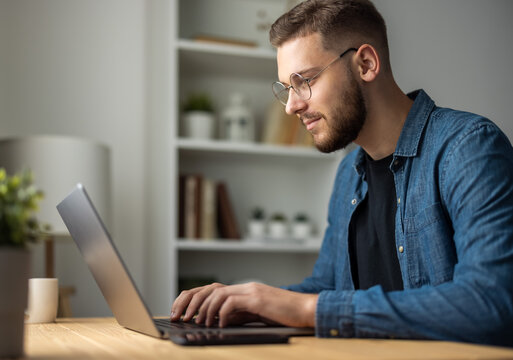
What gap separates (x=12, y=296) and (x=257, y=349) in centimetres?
28

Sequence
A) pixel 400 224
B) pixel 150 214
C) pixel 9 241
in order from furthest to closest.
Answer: pixel 150 214 → pixel 400 224 → pixel 9 241

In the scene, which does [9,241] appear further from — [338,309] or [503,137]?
[503,137]

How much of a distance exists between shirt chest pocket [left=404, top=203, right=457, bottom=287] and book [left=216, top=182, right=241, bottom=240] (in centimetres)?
153

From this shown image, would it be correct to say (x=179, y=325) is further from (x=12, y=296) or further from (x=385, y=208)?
(x=385, y=208)

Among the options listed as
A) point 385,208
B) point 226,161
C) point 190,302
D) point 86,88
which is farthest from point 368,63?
point 86,88

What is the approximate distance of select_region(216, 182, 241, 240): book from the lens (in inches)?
105

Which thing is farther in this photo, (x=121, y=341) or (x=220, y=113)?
(x=220, y=113)

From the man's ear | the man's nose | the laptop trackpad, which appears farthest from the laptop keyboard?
the man's ear

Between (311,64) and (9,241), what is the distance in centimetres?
88

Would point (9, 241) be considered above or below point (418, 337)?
above

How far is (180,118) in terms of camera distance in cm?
275

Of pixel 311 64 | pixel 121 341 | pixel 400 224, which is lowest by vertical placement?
pixel 121 341

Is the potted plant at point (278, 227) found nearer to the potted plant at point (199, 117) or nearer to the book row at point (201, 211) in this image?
the book row at point (201, 211)

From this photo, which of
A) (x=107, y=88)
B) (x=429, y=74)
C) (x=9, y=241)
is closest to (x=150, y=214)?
(x=107, y=88)
